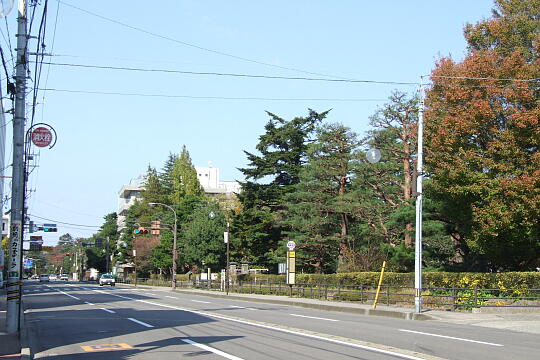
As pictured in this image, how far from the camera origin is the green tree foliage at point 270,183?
6066 centimetres

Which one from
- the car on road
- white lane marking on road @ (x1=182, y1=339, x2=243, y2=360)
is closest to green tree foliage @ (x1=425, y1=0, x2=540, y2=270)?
white lane marking on road @ (x1=182, y1=339, x2=243, y2=360)

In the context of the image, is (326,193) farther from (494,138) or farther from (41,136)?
(41,136)

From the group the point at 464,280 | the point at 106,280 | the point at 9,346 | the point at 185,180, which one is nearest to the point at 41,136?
the point at 9,346

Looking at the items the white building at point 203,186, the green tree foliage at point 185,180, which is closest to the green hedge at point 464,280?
the green tree foliage at point 185,180

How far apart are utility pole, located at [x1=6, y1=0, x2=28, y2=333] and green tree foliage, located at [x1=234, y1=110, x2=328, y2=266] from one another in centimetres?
4323

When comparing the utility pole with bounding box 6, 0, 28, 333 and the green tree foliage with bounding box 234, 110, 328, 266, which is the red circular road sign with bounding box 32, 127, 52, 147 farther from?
the green tree foliage with bounding box 234, 110, 328, 266

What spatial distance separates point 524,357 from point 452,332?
16.4 feet

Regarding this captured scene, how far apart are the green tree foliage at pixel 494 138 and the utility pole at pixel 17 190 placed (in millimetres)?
18231

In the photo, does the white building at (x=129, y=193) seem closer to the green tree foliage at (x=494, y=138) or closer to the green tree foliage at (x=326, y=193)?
the green tree foliage at (x=326, y=193)

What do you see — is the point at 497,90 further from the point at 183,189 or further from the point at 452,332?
the point at 183,189

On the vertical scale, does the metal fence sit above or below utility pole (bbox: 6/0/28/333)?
below

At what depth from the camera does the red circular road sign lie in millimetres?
20719

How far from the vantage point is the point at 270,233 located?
6131cm

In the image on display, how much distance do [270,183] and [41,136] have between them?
1667 inches
